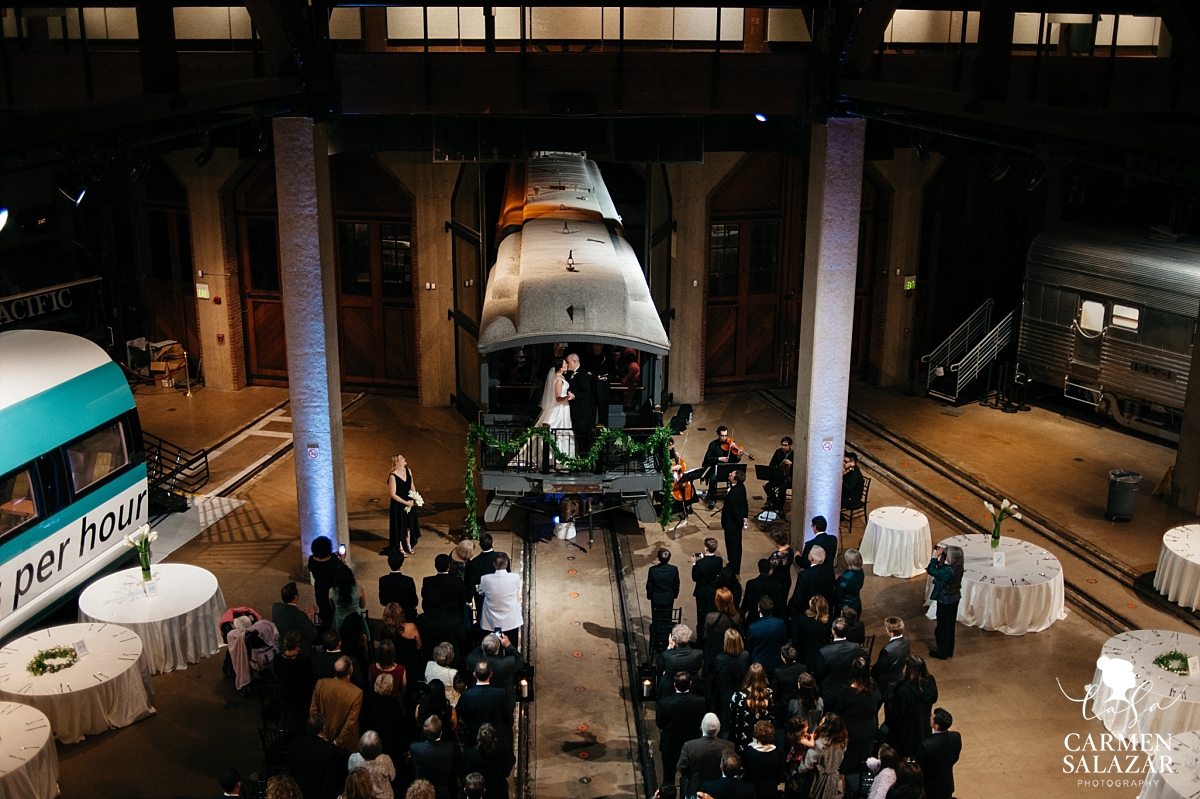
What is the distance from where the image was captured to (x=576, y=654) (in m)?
13.2

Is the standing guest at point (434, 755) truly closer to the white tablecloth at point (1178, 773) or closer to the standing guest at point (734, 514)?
the white tablecloth at point (1178, 773)

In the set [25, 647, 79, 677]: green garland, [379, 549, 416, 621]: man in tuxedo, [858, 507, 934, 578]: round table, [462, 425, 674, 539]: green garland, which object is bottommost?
[858, 507, 934, 578]: round table

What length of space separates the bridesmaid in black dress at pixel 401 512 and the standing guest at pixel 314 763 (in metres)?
5.73

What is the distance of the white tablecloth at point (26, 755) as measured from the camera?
9.77 metres

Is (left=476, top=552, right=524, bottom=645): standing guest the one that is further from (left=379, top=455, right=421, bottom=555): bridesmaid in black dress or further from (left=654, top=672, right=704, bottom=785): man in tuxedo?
(left=379, top=455, right=421, bottom=555): bridesmaid in black dress

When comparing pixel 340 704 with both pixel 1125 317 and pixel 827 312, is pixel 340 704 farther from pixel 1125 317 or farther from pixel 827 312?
pixel 1125 317

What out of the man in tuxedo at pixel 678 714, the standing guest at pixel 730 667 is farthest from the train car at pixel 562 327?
the man in tuxedo at pixel 678 714

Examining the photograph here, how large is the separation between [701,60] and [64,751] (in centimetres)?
1009

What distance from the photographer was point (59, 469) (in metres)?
13.2

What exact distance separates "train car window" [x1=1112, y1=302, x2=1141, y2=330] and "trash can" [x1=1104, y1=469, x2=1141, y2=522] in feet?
14.3

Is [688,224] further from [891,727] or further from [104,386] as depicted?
[891,727]

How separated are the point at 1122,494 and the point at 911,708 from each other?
823 cm

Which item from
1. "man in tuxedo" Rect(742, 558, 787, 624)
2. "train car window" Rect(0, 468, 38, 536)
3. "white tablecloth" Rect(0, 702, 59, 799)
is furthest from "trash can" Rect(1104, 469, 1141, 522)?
"train car window" Rect(0, 468, 38, 536)

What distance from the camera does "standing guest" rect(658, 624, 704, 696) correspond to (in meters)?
10.3
